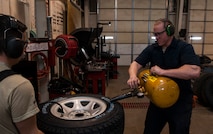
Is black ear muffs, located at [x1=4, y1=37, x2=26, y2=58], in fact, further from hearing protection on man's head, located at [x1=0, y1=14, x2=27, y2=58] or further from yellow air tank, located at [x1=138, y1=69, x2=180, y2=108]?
yellow air tank, located at [x1=138, y1=69, x2=180, y2=108]

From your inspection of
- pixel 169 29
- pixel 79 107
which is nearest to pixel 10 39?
pixel 79 107

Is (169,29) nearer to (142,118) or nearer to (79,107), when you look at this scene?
(79,107)

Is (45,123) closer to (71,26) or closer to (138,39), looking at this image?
(71,26)

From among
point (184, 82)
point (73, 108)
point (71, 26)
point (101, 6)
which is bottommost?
point (73, 108)

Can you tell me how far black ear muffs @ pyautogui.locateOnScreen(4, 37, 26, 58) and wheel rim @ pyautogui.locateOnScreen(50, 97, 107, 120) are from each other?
0.79 meters

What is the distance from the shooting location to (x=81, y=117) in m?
1.59

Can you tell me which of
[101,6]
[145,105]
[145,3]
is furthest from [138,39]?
[145,105]

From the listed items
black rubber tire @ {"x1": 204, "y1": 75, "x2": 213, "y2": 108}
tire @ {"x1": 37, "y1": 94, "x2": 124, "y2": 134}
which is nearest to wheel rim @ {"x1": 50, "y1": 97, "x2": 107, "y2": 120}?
tire @ {"x1": 37, "y1": 94, "x2": 124, "y2": 134}

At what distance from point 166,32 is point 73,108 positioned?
3.58 feet

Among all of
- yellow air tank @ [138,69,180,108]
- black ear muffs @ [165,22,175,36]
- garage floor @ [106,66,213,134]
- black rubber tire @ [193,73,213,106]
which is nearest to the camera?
yellow air tank @ [138,69,180,108]

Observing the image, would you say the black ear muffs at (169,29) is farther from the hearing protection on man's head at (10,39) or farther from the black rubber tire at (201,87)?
the black rubber tire at (201,87)

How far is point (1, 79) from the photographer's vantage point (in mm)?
880

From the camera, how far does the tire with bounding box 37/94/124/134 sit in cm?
134

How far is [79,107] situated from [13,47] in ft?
3.47
